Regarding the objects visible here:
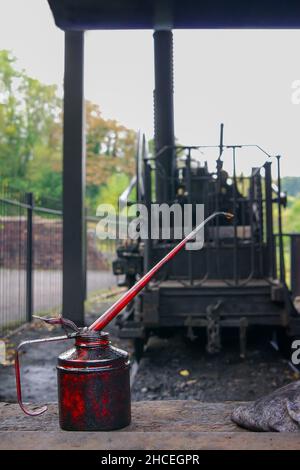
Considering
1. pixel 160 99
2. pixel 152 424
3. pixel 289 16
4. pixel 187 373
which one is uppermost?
pixel 160 99

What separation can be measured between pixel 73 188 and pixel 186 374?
166 inches

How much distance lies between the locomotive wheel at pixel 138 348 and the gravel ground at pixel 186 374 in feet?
0.29

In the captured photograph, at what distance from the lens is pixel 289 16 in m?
1.69

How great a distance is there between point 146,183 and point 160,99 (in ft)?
5.04

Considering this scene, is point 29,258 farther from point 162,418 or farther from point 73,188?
point 162,418

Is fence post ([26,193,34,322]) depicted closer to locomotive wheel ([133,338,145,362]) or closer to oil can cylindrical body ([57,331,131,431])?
locomotive wheel ([133,338,145,362])

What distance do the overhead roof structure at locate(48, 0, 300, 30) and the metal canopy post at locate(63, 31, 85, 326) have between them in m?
7.46

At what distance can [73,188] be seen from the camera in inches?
365

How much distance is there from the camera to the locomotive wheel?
6605mm

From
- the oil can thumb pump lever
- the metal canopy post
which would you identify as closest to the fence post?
the metal canopy post

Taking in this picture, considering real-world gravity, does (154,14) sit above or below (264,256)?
above

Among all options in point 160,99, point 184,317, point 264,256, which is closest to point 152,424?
point 184,317
